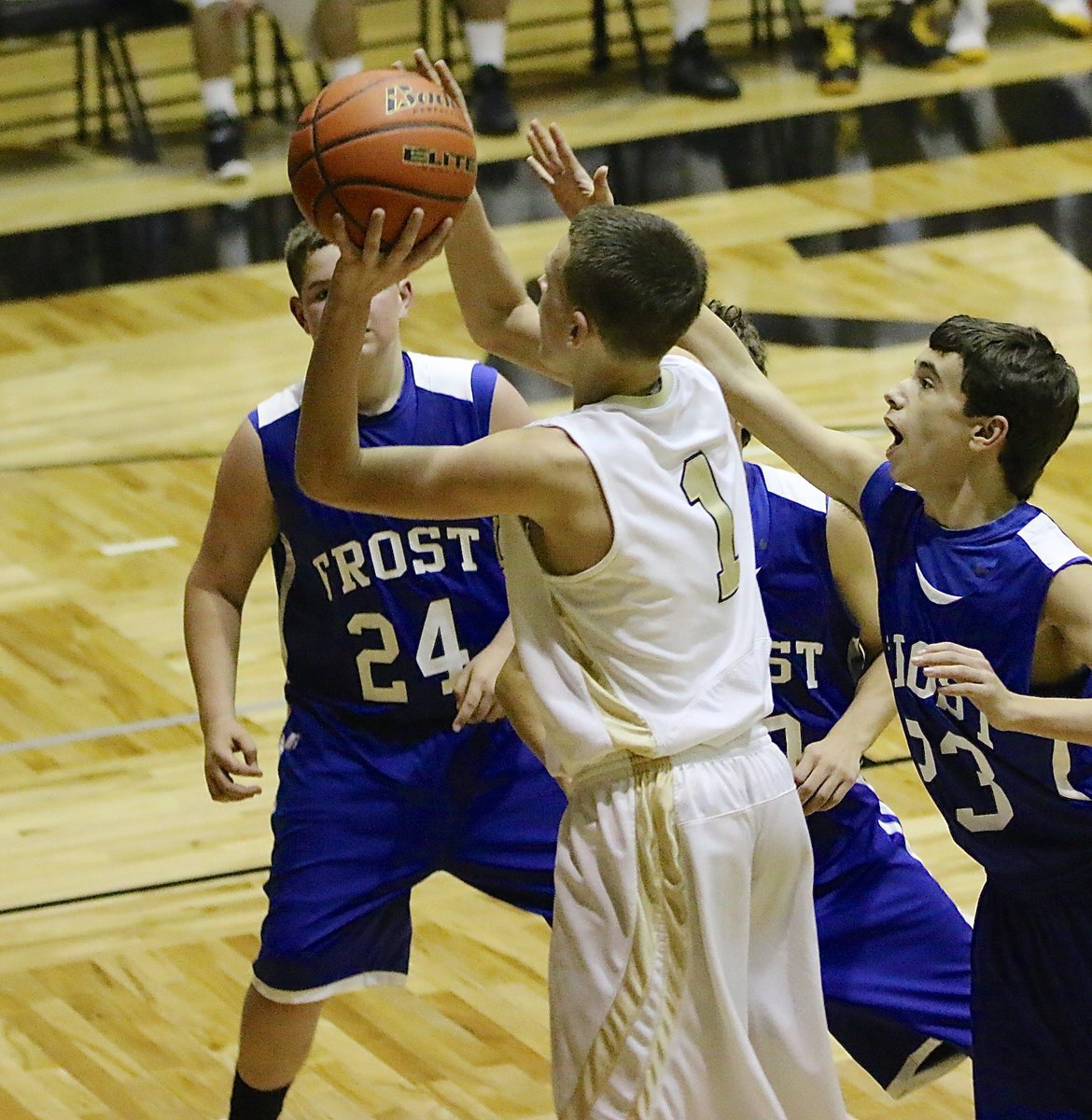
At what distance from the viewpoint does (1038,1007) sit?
116 inches

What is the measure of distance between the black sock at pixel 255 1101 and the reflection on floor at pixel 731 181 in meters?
5.55

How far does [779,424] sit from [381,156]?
796mm

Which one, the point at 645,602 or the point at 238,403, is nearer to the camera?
the point at 645,602

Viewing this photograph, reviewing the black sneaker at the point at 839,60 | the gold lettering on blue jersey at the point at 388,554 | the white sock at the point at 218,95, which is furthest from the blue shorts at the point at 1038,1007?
the black sneaker at the point at 839,60

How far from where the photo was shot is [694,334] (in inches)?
126

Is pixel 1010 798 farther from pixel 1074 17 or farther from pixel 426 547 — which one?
pixel 1074 17

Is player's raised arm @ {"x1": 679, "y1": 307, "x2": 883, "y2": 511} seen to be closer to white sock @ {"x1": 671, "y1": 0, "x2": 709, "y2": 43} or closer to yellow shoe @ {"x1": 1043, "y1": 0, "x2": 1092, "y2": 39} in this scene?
white sock @ {"x1": 671, "y1": 0, "x2": 709, "y2": 43}

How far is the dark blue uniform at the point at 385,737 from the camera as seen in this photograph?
3.40m

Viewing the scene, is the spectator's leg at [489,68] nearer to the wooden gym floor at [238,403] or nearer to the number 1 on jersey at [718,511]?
the wooden gym floor at [238,403]

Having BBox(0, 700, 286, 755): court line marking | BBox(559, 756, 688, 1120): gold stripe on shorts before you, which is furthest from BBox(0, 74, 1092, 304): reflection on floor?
BBox(559, 756, 688, 1120): gold stripe on shorts


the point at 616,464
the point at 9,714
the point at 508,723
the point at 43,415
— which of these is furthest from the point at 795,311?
the point at 616,464

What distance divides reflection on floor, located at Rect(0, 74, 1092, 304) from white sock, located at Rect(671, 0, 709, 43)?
35.6 inches

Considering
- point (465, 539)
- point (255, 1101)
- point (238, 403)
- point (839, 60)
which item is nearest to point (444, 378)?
point (465, 539)

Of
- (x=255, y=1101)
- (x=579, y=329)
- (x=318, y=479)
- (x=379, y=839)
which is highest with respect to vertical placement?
(x=579, y=329)
